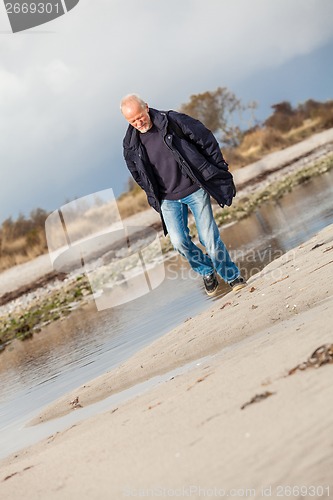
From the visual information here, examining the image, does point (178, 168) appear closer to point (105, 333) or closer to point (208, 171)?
point (208, 171)

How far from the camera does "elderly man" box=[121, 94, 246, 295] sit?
250 inches

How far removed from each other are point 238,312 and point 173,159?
150cm

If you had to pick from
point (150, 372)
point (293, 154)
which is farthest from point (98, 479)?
point (293, 154)

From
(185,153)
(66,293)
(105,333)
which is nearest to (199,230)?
(185,153)

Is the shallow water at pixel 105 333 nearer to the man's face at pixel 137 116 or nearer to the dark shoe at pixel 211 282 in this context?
the dark shoe at pixel 211 282

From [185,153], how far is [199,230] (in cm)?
81

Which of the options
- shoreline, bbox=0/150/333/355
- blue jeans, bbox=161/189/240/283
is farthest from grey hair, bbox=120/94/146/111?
shoreline, bbox=0/150/333/355

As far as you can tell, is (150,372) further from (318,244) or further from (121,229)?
(121,229)

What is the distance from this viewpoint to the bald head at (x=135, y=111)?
613 cm

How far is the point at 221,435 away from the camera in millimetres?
2986

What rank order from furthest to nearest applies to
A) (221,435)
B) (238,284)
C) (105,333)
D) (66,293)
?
(66,293) → (105,333) → (238,284) → (221,435)

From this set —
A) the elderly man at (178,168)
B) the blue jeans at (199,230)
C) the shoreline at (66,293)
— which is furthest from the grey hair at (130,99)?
the shoreline at (66,293)

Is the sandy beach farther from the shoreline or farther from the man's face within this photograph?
the shoreline

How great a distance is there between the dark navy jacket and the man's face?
9cm
